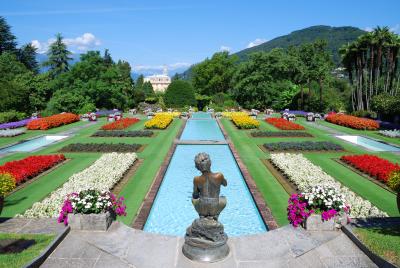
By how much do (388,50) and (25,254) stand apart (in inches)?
1497

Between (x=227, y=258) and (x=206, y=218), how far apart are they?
1.06 metres

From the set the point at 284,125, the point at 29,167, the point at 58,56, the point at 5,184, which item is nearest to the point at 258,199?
the point at 5,184

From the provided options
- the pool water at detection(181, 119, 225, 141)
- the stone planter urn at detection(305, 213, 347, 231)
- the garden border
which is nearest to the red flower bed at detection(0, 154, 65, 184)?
the garden border

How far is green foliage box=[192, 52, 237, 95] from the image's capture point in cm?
7675

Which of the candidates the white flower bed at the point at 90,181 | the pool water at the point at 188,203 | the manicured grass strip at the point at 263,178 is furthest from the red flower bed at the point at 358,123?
Result: the white flower bed at the point at 90,181

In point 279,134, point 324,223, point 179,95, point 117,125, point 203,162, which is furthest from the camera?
point 179,95

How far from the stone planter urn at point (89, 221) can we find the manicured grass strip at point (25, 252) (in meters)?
0.61

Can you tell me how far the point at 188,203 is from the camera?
1236 centimetres

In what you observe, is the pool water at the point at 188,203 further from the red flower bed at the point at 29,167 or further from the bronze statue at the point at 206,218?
the red flower bed at the point at 29,167

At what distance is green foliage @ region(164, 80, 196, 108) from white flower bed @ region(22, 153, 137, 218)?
40885mm

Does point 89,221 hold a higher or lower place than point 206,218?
lower

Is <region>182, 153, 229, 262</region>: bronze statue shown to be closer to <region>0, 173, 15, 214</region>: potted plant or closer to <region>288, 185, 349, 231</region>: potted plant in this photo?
<region>288, 185, 349, 231</region>: potted plant

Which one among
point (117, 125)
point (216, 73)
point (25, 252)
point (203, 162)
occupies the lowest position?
point (25, 252)

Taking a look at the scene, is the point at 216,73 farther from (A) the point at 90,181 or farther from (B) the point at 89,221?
(B) the point at 89,221
